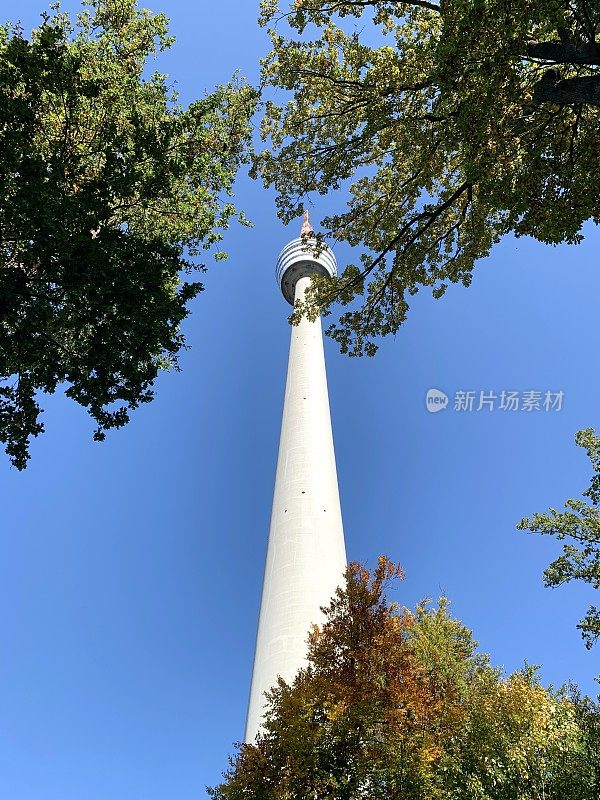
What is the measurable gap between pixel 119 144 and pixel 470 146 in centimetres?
710

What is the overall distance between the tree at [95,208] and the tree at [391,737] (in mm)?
8003

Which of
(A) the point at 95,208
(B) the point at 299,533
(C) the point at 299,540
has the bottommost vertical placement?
(A) the point at 95,208

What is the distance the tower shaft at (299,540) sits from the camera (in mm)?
22500

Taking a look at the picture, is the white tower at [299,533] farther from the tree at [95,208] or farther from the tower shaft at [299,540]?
the tree at [95,208]

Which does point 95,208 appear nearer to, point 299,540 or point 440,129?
point 440,129

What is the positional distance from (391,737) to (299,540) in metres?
15.0

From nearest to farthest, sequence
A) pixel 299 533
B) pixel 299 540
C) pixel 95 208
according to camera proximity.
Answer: pixel 95 208
pixel 299 540
pixel 299 533

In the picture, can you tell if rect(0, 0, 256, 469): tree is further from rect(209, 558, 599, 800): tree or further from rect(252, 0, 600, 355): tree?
rect(209, 558, 599, 800): tree

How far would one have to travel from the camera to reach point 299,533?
87.8 feet

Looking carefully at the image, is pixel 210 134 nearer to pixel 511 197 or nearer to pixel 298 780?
pixel 511 197

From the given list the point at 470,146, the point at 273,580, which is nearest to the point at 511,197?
the point at 470,146

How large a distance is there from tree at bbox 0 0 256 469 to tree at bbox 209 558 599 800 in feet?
26.3

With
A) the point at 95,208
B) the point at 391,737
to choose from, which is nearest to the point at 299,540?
the point at 391,737

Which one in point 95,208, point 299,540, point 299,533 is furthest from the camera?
point 299,533
